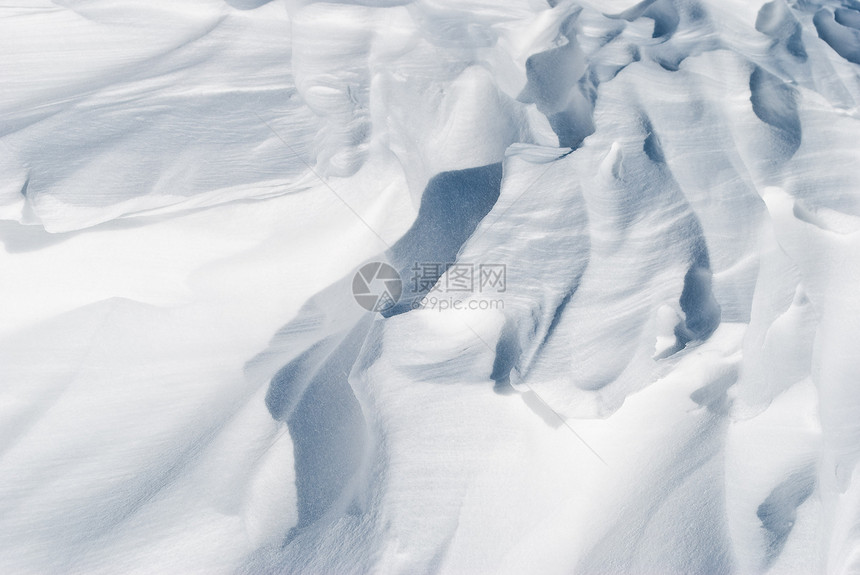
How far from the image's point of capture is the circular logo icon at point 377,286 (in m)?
1.22

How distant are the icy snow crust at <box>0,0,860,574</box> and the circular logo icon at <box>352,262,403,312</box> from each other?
0.08ft

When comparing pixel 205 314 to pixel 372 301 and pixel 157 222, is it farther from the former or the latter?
pixel 372 301

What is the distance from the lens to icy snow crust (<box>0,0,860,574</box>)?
1048mm

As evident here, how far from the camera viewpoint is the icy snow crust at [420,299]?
1048 mm

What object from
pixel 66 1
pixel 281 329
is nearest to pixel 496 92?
pixel 281 329

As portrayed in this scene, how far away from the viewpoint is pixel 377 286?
4.07 feet

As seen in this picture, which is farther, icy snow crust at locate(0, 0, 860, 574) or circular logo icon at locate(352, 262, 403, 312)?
circular logo icon at locate(352, 262, 403, 312)

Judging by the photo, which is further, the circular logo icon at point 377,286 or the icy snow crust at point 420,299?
the circular logo icon at point 377,286

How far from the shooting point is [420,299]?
3.79 ft

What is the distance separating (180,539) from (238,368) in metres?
0.29

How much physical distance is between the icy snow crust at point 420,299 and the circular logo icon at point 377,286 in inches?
0.9

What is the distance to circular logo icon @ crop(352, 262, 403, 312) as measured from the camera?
1216 mm

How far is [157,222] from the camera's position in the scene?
4.10 feet

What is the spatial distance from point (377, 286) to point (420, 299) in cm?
12
